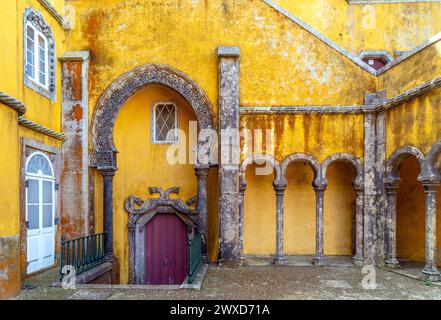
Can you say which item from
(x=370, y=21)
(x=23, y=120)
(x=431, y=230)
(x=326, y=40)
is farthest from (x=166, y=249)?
(x=370, y=21)

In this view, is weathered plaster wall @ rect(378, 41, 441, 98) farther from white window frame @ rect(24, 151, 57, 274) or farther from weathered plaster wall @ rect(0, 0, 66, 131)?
white window frame @ rect(24, 151, 57, 274)

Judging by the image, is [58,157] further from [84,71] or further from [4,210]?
[4,210]

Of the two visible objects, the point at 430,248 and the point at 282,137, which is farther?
the point at 282,137

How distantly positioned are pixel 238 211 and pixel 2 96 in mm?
5722

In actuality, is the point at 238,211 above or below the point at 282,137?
below

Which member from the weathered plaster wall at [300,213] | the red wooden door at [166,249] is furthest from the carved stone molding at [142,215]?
the weathered plaster wall at [300,213]

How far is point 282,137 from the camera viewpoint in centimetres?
935

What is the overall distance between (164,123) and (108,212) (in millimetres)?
2987

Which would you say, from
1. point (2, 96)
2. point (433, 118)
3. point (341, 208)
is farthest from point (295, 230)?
point (2, 96)

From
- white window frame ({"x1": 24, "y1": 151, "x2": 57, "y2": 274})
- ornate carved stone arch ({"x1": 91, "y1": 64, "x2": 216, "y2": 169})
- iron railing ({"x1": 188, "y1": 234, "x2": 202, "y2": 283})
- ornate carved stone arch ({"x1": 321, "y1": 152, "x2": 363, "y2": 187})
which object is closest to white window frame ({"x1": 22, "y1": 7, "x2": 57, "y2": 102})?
ornate carved stone arch ({"x1": 91, "y1": 64, "x2": 216, "y2": 169})

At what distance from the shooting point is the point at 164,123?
10570 mm

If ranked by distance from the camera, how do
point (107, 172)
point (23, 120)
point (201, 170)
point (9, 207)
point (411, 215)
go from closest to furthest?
1. point (9, 207)
2. point (23, 120)
3. point (201, 170)
4. point (107, 172)
5. point (411, 215)

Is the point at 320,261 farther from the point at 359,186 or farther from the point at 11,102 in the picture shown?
the point at 11,102

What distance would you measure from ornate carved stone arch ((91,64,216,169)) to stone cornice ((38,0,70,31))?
6.71 ft
